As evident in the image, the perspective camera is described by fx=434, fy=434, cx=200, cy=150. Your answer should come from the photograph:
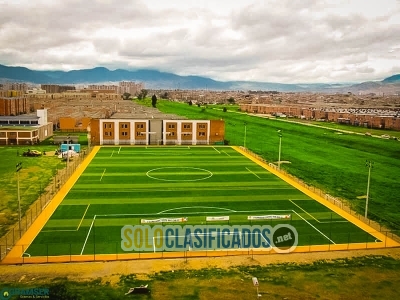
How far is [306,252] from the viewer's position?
32.3 m

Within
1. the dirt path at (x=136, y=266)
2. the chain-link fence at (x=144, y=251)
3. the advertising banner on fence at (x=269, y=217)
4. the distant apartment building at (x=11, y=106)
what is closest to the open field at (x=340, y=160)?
the chain-link fence at (x=144, y=251)

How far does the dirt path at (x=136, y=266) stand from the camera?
2744 cm

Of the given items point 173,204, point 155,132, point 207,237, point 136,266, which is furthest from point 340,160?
point 136,266

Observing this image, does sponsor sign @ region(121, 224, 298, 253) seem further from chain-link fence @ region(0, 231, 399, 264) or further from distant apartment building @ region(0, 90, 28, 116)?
distant apartment building @ region(0, 90, 28, 116)

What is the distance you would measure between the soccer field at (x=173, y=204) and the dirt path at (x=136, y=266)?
222cm

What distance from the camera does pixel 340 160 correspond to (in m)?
77.9

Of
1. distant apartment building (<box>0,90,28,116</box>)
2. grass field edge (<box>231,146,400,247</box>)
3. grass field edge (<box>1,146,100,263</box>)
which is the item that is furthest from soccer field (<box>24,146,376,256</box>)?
distant apartment building (<box>0,90,28,116</box>)

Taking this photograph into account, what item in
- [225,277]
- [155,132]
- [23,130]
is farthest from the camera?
[155,132]

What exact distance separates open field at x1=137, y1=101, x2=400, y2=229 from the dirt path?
39.0 feet

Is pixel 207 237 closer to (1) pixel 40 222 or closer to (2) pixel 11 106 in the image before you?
(1) pixel 40 222

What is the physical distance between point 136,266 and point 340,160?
188 ft

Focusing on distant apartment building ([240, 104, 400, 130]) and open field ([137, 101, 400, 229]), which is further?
distant apartment building ([240, 104, 400, 130])

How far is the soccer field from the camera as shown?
3488cm

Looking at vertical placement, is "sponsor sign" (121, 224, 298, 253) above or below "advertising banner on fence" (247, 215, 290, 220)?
below
